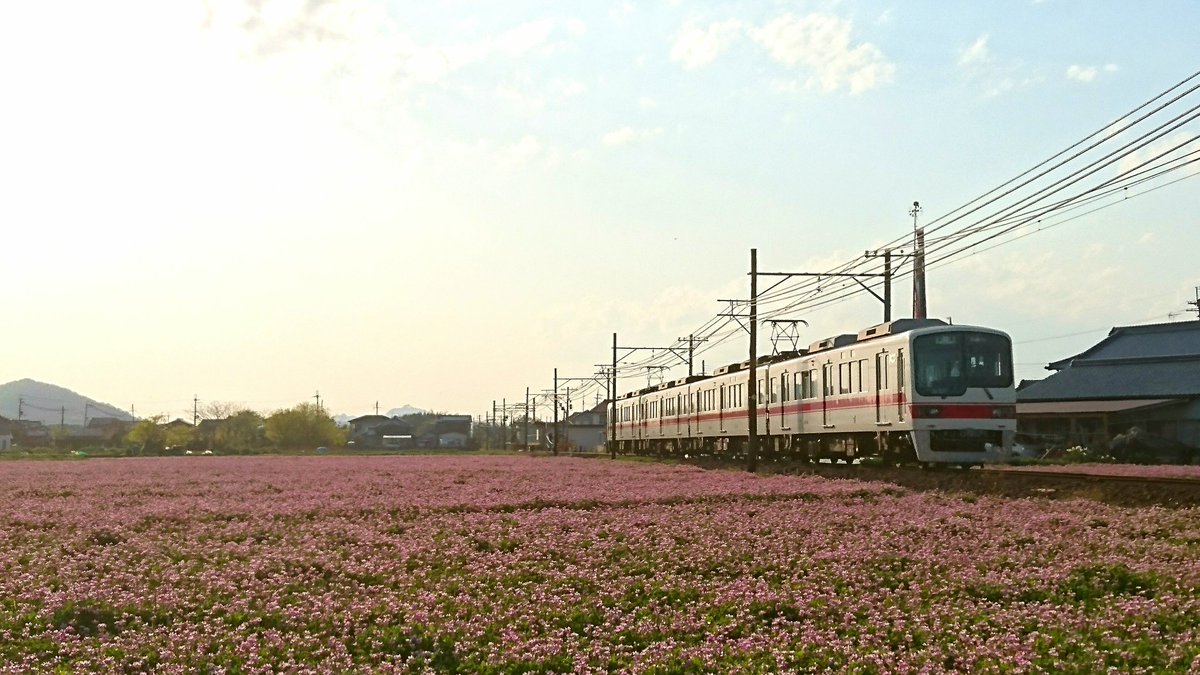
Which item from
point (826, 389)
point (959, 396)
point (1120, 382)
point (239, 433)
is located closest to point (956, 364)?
point (959, 396)

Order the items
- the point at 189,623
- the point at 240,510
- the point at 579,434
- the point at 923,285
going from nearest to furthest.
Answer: the point at 189,623, the point at 240,510, the point at 923,285, the point at 579,434

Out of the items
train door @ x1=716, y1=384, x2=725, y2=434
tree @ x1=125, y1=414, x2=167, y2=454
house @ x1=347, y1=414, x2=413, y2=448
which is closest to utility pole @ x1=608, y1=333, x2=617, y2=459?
train door @ x1=716, y1=384, x2=725, y2=434

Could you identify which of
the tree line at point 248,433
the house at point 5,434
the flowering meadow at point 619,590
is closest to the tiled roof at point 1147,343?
the flowering meadow at point 619,590

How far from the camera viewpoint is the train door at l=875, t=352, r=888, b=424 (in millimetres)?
27859

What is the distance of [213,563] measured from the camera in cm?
1380

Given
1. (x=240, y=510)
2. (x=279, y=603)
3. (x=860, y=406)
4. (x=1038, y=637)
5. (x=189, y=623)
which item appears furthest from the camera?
(x=860, y=406)

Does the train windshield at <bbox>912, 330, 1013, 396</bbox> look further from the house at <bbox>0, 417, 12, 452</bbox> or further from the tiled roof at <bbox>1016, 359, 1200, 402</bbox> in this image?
the house at <bbox>0, 417, 12, 452</bbox>

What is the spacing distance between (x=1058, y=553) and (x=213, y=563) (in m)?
10.2

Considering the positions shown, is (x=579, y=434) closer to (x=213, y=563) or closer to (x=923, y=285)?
(x=923, y=285)

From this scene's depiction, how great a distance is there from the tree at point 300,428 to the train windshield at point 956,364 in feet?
368

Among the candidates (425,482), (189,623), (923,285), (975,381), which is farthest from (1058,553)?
(923,285)

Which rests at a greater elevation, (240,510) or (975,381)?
(975,381)

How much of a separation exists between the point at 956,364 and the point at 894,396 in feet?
5.76

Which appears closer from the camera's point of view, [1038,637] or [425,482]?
[1038,637]
